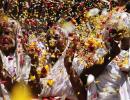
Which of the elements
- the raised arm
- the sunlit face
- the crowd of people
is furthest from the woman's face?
the sunlit face

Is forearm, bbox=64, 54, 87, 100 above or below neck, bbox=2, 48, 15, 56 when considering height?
below

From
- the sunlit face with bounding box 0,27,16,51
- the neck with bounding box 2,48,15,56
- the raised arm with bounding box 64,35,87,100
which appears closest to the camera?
the raised arm with bounding box 64,35,87,100

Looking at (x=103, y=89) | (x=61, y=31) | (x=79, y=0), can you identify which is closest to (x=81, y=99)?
(x=103, y=89)

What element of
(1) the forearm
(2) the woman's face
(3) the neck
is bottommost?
(1) the forearm

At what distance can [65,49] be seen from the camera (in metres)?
4.03

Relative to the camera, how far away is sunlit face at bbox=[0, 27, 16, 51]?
160 inches

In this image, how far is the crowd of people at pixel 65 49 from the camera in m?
3.61

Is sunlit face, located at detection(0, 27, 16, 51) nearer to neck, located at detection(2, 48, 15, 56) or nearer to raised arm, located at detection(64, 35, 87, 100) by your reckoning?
neck, located at detection(2, 48, 15, 56)

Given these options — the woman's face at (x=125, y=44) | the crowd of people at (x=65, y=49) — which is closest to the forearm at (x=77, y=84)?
the crowd of people at (x=65, y=49)

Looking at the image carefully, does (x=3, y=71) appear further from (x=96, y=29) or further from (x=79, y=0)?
(x=79, y=0)

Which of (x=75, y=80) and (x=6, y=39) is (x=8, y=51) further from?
(x=75, y=80)

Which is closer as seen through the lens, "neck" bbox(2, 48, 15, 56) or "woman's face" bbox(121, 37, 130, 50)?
"woman's face" bbox(121, 37, 130, 50)

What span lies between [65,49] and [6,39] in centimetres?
50

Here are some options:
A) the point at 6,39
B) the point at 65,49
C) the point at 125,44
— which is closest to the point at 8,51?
the point at 6,39
